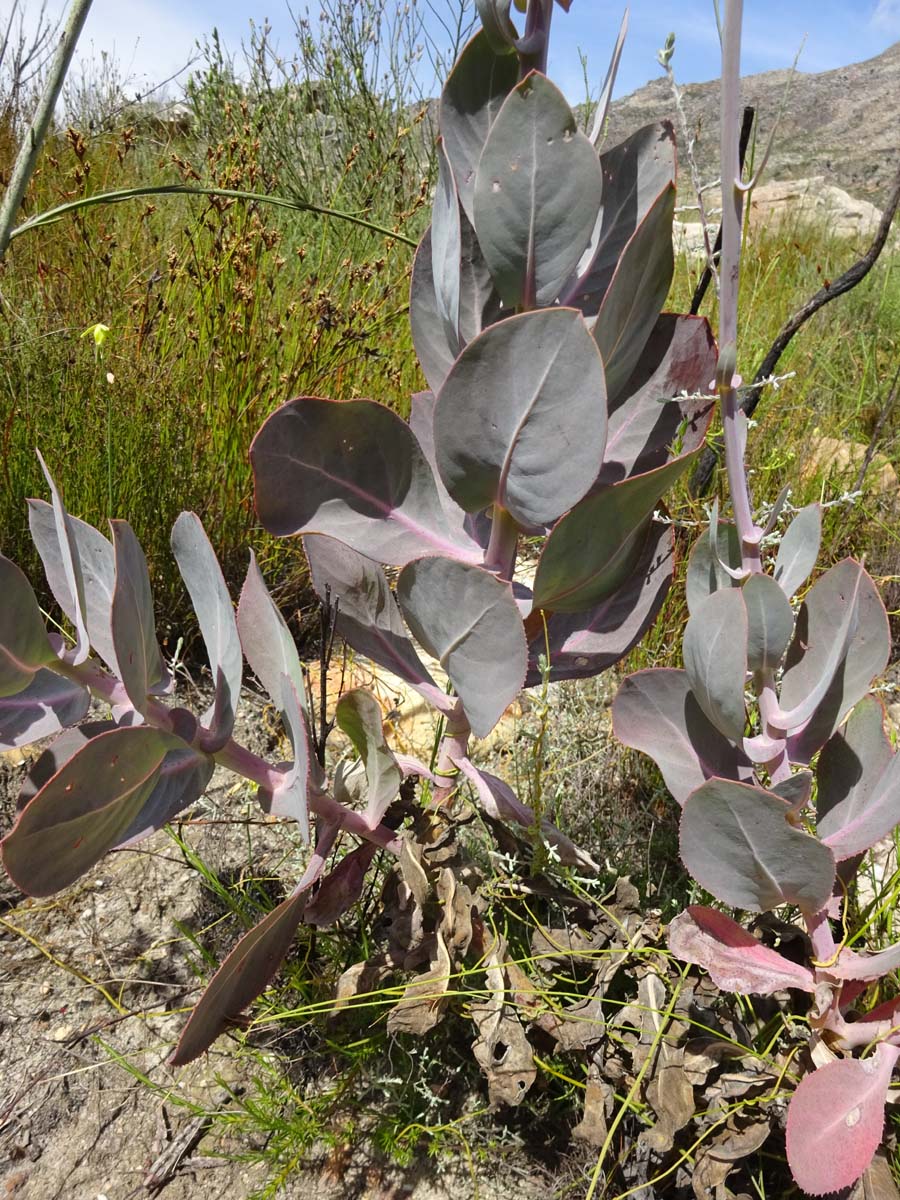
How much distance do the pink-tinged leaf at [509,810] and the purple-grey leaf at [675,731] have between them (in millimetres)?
166

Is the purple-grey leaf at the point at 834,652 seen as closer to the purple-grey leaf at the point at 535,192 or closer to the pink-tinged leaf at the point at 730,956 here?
the pink-tinged leaf at the point at 730,956

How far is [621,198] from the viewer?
0.89m

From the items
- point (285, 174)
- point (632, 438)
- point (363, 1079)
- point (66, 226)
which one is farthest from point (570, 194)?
point (285, 174)

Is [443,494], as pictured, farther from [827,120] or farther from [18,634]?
[827,120]

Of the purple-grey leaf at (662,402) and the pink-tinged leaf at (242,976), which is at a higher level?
the purple-grey leaf at (662,402)

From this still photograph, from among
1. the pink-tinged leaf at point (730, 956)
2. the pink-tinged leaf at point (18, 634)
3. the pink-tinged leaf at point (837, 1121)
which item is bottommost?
the pink-tinged leaf at point (837, 1121)

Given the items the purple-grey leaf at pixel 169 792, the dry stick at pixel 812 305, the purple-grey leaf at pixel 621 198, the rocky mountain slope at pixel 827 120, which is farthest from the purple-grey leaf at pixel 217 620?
the rocky mountain slope at pixel 827 120

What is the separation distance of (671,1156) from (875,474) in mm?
2150

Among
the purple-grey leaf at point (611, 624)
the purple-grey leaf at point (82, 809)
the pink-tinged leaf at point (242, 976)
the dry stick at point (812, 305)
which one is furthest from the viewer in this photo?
the dry stick at point (812, 305)

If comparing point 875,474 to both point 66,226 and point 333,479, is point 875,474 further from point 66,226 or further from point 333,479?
point 66,226

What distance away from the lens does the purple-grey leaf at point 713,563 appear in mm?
953

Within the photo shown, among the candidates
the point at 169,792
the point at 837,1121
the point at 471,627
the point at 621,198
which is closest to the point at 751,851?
the point at 837,1121

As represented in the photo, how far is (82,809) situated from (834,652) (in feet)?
2.39

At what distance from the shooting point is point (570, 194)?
77 centimetres
